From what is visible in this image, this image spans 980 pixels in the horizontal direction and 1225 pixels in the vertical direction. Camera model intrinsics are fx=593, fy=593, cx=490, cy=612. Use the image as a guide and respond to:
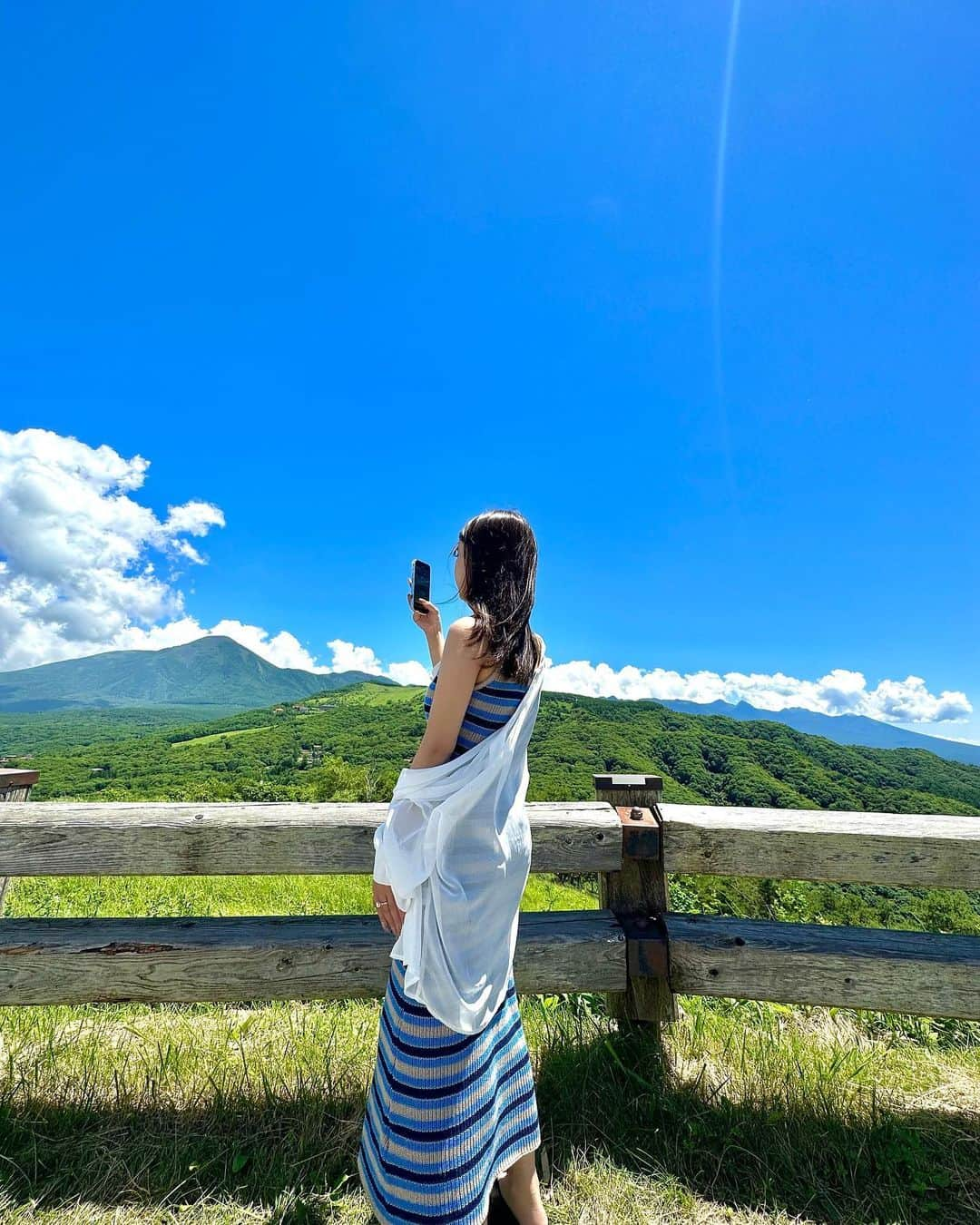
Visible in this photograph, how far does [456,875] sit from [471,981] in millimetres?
328

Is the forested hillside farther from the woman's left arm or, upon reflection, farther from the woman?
the woman's left arm

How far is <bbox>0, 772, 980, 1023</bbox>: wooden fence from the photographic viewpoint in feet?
8.41

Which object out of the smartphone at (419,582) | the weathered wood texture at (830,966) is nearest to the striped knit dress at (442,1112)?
the smartphone at (419,582)

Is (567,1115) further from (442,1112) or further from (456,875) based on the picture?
(456,875)

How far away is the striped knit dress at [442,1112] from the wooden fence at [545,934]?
22.8 inches

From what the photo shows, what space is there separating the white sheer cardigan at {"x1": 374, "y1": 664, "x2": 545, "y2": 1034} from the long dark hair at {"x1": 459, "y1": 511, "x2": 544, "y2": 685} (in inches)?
9.1

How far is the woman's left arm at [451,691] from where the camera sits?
1.85 m

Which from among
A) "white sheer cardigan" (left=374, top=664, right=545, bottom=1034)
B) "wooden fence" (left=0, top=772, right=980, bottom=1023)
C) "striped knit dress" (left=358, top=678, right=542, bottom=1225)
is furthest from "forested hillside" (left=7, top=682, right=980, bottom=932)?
"white sheer cardigan" (left=374, top=664, right=545, bottom=1034)

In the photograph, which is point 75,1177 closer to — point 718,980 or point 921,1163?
point 718,980

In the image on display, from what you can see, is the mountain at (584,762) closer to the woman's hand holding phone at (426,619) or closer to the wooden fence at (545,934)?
the wooden fence at (545,934)

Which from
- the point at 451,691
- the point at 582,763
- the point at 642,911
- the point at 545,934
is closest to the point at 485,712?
the point at 451,691

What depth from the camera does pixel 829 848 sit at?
2.60m

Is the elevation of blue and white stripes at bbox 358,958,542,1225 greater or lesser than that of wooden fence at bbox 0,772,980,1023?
lesser

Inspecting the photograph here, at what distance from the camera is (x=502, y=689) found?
1.98m
